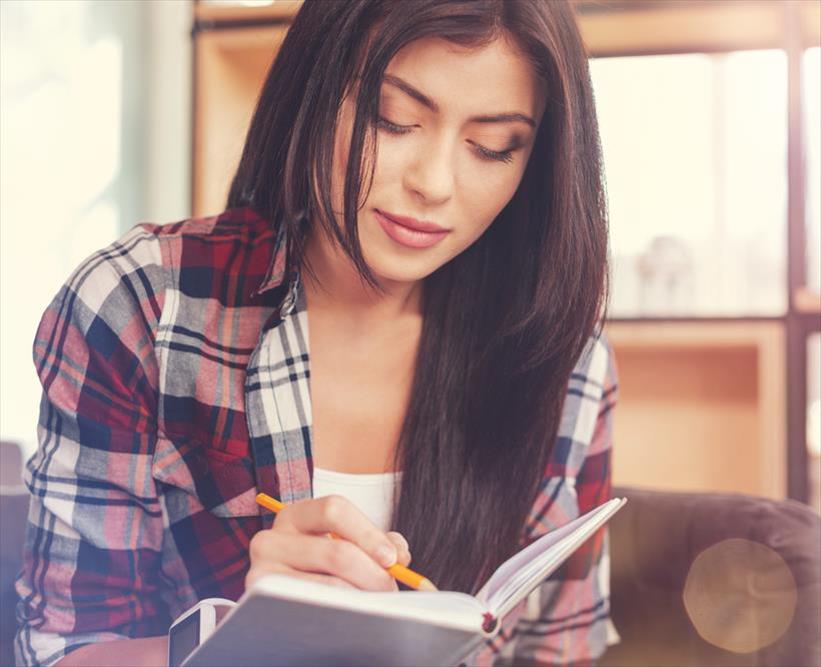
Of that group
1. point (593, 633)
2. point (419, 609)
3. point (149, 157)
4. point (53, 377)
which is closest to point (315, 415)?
point (53, 377)

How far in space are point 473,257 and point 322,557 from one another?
22.9 inches

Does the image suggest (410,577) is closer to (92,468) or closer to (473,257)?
(92,468)

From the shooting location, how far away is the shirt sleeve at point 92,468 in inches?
37.5

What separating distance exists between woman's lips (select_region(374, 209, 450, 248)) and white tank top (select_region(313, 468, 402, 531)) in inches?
11.3

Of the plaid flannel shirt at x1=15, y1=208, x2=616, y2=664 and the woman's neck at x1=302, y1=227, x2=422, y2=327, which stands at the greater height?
the woman's neck at x1=302, y1=227, x2=422, y2=327

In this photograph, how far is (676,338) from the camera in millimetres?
2082

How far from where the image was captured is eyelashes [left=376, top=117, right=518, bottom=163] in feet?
2.98

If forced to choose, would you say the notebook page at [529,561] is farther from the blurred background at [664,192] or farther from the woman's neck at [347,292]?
the blurred background at [664,192]

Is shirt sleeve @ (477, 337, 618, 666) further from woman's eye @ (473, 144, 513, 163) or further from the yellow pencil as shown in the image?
the yellow pencil

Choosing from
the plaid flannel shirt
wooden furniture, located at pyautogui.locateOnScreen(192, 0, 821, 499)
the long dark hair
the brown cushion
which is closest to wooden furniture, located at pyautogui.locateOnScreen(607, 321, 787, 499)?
wooden furniture, located at pyautogui.locateOnScreen(192, 0, 821, 499)

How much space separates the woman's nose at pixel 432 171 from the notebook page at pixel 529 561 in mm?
352

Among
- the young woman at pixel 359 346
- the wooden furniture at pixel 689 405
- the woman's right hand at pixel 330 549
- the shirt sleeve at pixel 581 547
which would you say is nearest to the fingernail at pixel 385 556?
the woman's right hand at pixel 330 549

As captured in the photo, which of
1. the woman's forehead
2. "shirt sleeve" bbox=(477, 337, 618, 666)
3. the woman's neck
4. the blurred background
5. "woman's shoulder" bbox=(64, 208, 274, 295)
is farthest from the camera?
the blurred background

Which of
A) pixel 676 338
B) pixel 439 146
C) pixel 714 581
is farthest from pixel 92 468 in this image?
pixel 676 338
